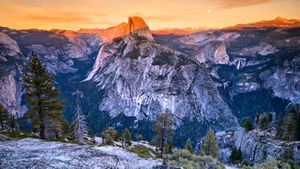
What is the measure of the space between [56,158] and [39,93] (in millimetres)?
20835

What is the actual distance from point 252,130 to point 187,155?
114446 millimetres

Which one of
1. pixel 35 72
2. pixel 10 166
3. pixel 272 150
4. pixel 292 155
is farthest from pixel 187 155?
pixel 272 150

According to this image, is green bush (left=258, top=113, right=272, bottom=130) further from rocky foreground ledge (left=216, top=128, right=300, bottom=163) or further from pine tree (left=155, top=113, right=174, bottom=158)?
pine tree (left=155, top=113, right=174, bottom=158)

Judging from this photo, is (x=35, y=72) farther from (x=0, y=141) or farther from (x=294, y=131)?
(x=294, y=131)

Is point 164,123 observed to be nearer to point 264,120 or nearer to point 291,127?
point 291,127

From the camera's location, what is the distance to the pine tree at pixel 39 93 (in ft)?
157

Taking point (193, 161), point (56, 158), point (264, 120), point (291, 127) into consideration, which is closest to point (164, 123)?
point (193, 161)

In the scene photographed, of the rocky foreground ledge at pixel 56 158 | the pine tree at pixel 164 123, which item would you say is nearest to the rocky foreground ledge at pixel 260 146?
the pine tree at pixel 164 123

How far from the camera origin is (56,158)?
3125cm

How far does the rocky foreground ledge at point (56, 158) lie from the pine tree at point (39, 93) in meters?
10.1

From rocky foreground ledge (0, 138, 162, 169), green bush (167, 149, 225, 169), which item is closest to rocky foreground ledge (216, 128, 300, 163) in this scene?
green bush (167, 149, 225, 169)

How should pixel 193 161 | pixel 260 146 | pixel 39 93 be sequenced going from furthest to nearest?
1. pixel 260 146
2. pixel 39 93
3. pixel 193 161

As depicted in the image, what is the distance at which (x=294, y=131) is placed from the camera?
105 metres

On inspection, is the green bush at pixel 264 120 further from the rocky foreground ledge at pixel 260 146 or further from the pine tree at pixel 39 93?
the pine tree at pixel 39 93
